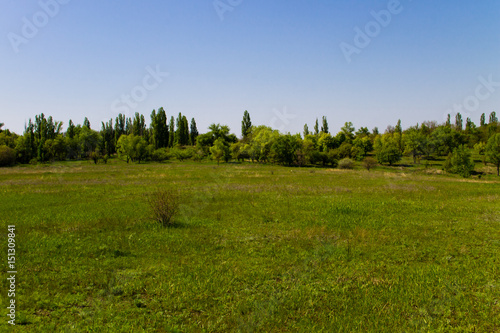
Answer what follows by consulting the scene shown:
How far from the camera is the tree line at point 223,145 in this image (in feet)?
300

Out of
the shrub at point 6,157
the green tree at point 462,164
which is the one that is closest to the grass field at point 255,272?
the green tree at point 462,164

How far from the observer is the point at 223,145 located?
9694 cm

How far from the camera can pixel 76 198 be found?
23812 millimetres

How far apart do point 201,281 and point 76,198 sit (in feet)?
65.9

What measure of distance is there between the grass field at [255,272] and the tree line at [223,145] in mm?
64278

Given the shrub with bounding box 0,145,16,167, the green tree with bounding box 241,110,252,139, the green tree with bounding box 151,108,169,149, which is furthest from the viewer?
the green tree with bounding box 241,110,252,139

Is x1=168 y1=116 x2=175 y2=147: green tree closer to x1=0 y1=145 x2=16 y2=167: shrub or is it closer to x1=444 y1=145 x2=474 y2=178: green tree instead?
x1=0 y1=145 x2=16 y2=167: shrub

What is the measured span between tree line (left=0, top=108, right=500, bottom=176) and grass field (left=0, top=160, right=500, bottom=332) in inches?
2531

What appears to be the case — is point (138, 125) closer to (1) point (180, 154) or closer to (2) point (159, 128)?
(2) point (159, 128)

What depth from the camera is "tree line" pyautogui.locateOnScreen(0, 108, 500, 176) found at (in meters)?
91.4

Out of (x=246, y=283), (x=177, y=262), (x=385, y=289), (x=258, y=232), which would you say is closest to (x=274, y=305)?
(x=246, y=283)

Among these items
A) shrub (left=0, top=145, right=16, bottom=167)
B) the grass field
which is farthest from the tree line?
the grass field

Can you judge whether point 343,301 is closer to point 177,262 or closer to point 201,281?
point 201,281

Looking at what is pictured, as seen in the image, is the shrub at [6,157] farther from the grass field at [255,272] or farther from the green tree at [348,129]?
the green tree at [348,129]
